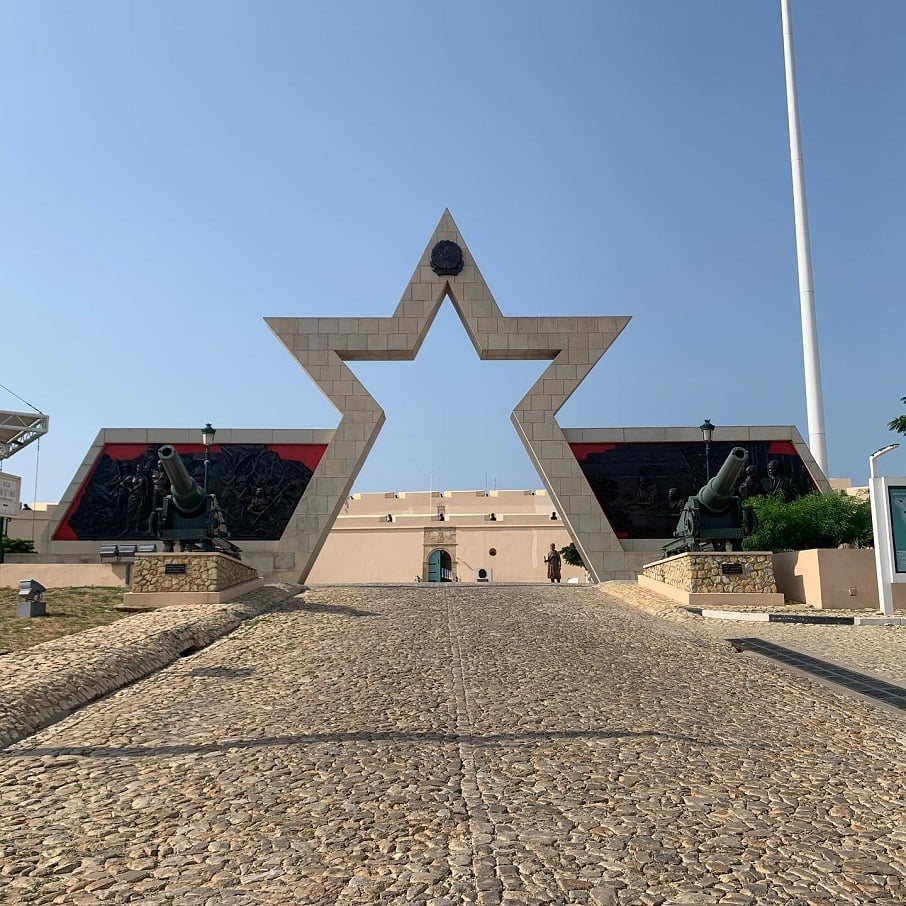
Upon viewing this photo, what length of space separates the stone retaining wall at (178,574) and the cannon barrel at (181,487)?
4.96 feet

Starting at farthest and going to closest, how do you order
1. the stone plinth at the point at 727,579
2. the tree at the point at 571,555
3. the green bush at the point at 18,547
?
the tree at the point at 571,555 → the green bush at the point at 18,547 → the stone plinth at the point at 727,579

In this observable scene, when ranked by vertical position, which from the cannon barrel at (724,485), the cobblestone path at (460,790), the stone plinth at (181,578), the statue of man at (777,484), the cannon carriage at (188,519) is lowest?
the cobblestone path at (460,790)

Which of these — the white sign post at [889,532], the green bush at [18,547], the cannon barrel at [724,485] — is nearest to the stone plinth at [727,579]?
the cannon barrel at [724,485]

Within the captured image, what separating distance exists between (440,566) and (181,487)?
68.1 ft

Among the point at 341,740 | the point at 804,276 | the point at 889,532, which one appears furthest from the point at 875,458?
the point at 804,276

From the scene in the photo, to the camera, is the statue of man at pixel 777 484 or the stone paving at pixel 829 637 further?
the statue of man at pixel 777 484

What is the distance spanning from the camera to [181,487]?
50.6 ft

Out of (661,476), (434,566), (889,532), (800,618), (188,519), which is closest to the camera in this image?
(800,618)

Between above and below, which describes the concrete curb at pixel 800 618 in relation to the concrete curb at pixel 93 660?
above

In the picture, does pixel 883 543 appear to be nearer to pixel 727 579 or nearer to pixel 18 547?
pixel 727 579

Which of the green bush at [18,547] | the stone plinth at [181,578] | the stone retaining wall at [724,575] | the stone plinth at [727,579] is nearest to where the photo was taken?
the stone plinth at [181,578]

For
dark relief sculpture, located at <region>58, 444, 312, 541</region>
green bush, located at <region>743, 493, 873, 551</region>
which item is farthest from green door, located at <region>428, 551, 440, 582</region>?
green bush, located at <region>743, 493, 873, 551</region>

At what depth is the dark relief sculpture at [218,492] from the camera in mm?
21219

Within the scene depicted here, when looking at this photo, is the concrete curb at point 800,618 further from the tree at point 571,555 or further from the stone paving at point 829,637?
the tree at point 571,555
